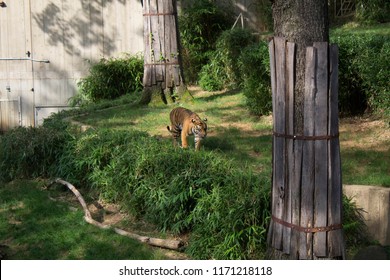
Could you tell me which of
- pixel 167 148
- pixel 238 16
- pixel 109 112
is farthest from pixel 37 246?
pixel 238 16

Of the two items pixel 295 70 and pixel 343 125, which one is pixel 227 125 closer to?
pixel 343 125

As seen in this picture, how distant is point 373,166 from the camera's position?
24.3 ft

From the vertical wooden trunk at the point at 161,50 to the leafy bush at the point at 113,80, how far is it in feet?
10.7

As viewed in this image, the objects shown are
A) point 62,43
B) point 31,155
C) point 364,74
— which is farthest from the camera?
point 62,43

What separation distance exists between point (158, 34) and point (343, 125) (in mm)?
4350

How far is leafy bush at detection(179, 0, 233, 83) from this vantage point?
49.4ft

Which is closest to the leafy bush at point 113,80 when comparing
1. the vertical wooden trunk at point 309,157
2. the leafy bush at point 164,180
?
the leafy bush at point 164,180

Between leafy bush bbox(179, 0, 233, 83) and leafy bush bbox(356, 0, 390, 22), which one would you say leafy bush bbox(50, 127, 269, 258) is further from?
leafy bush bbox(356, 0, 390, 22)

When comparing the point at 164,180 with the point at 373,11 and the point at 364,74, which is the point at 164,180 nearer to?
the point at 364,74

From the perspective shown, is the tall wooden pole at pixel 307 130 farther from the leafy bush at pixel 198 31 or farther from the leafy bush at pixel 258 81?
the leafy bush at pixel 198 31

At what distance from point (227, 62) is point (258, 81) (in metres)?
3.81

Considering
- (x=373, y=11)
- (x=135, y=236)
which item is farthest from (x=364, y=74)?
(x=373, y=11)

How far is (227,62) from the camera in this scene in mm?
13695

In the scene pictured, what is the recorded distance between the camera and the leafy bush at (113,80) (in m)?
15.5
